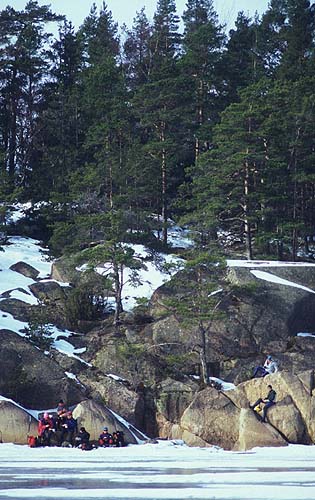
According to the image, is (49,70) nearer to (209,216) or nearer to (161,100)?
(161,100)

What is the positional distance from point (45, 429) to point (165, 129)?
26705 millimetres

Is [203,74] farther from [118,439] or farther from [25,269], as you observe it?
[118,439]

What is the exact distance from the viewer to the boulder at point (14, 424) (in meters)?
24.8

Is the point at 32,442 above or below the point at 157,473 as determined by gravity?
below

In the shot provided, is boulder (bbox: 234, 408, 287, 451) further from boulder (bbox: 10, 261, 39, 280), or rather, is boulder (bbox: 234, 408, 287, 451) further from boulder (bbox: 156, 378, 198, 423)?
boulder (bbox: 10, 261, 39, 280)

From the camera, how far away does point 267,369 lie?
26500 mm

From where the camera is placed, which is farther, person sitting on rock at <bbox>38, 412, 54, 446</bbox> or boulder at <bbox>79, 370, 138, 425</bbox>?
boulder at <bbox>79, 370, 138, 425</bbox>

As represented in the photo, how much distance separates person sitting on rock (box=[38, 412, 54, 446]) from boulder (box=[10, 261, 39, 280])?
1455 cm

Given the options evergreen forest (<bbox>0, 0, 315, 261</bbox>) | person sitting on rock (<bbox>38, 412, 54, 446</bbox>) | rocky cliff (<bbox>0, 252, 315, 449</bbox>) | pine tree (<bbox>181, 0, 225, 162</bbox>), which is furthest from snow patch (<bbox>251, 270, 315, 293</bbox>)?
pine tree (<bbox>181, 0, 225, 162</bbox>)

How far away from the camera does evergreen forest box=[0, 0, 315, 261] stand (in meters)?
38.3

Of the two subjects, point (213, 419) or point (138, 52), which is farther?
point (138, 52)

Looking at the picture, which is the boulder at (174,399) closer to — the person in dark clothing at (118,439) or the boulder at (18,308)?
the person in dark clothing at (118,439)

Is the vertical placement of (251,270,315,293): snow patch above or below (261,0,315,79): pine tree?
below

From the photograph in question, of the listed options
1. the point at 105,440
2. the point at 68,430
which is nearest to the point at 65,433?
the point at 68,430
